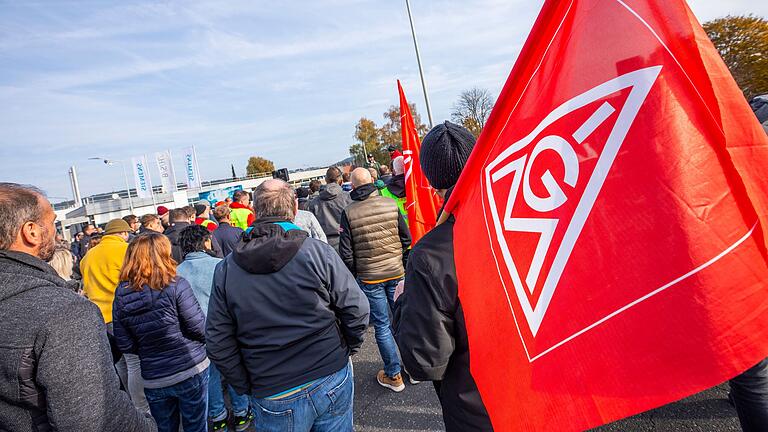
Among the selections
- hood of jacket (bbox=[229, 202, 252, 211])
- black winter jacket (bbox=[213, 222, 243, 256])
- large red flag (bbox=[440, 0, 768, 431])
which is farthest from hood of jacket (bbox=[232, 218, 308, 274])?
hood of jacket (bbox=[229, 202, 252, 211])

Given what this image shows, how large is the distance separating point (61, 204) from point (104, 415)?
6407cm

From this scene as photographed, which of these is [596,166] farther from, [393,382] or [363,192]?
[393,382]

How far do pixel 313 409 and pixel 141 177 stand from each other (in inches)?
1152

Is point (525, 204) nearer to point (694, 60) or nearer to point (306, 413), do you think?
point (694, 60)

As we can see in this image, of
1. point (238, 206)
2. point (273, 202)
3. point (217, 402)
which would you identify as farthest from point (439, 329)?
point (238, 206)

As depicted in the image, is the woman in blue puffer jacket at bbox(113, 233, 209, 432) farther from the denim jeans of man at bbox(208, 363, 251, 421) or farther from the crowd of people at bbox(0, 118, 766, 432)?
the denim jeans of man at bbox(208, 363, 251, 421)

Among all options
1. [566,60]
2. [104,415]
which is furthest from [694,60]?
[104,415]

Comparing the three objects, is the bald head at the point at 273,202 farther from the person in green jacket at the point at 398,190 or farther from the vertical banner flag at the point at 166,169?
the vertical banner flag at the point at 166,169

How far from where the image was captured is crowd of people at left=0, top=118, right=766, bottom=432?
1.35 m

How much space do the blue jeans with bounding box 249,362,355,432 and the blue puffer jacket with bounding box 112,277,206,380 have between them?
0.93m

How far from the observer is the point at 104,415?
4.80 ft

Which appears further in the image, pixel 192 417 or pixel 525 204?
pixel 192 417

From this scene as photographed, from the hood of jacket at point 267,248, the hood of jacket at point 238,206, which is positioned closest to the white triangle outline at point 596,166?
the hood of jacket at point 267,248

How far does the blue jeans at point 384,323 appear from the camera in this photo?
3609 millimetres
